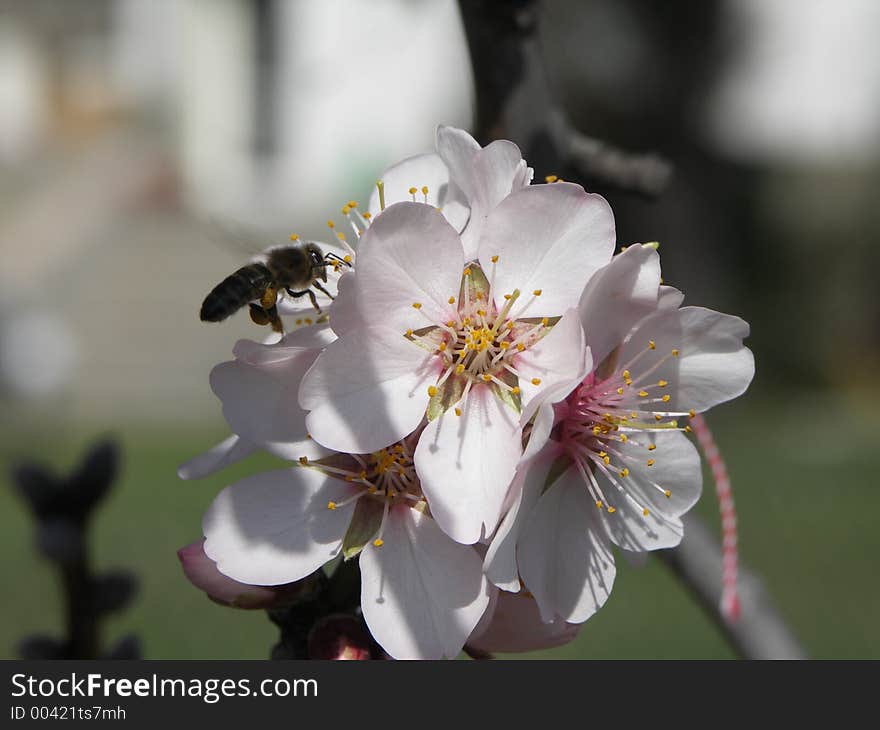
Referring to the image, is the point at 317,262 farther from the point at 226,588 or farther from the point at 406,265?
the point at 226,588

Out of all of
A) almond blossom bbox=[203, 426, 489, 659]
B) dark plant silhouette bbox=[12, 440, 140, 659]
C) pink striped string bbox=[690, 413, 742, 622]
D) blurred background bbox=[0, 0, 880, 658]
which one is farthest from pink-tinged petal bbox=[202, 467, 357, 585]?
blurred background bbox=[0, 0, 880, 658]

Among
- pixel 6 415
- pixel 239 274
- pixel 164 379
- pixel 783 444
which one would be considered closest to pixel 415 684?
pixel 239 274

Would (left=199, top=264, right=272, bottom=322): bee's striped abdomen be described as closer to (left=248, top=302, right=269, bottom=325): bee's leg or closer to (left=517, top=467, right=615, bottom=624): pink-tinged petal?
(left=248, top=302, right=269, bottom=325): bee's leg

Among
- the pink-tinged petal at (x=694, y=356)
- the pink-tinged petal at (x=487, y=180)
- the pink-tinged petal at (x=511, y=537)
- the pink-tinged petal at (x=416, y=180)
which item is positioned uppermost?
the pink-tinged petal at (x=487, y=180)

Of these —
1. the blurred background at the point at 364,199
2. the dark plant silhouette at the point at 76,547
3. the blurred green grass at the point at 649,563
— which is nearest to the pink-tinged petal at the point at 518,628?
the dark plant silhouette at the point at 76,547

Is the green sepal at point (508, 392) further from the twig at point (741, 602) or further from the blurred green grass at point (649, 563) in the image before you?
the blurred green grass at point (649, 563)
